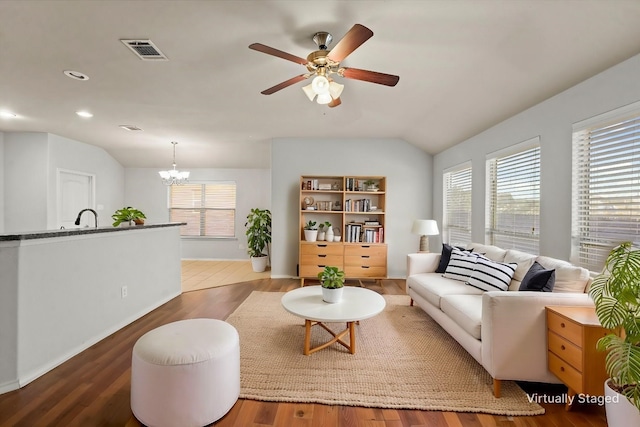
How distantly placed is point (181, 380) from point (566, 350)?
7.05 feet

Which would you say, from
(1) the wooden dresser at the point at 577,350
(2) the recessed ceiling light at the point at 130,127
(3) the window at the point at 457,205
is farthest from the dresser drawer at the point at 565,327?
(2) the recessed ceiling light at the point at 130,127

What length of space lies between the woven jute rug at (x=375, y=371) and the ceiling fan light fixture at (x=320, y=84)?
2.02 m

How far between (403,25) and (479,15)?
47cm

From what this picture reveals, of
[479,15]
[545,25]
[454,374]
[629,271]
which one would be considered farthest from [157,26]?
[454,374]

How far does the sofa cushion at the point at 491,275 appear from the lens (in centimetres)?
257

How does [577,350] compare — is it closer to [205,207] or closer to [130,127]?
[130,127]

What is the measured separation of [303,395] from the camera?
6.16 ft

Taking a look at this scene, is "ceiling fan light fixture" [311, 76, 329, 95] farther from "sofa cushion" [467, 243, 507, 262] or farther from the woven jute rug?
"sofa cushion" [467, 243, 507, 262]

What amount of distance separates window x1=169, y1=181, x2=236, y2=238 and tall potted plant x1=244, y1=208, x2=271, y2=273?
46.4 inches

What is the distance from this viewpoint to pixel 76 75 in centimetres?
278

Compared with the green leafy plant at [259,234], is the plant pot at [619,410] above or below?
below

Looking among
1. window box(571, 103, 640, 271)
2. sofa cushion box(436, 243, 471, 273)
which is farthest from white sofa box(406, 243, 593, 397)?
sofa cushion box(436, 243, 471, 273)

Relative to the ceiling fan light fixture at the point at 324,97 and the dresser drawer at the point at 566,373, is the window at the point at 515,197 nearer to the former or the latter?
the dresser drawer at the point at 566,373

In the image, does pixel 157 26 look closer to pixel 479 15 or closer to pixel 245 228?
pixel 479 15
